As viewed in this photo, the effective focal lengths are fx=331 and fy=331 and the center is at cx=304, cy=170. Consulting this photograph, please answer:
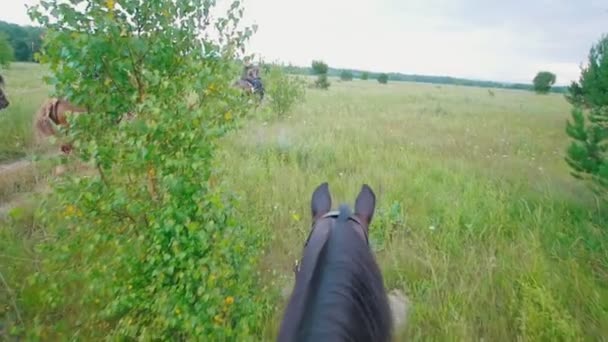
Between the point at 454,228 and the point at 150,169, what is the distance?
2899mm

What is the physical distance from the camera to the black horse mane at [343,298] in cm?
107

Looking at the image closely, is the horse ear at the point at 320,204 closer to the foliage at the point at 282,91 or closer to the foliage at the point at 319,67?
the foliage at the point at 282,91

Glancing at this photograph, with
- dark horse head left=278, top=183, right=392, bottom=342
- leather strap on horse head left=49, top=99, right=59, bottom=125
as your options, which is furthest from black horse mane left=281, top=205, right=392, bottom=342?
leather strap on horse head left=49, top=99, right=59, bottom=125

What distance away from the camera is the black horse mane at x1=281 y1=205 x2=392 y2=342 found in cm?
107

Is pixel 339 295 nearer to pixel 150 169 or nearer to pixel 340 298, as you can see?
pixel 340 298

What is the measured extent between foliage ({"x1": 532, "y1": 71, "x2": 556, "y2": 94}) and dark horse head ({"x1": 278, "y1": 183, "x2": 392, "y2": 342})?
5770 cm

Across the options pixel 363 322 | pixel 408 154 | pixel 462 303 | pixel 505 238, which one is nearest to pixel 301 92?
pixel 408 154

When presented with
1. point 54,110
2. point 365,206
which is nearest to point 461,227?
point 365,206

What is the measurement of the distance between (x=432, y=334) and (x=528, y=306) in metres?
0.67

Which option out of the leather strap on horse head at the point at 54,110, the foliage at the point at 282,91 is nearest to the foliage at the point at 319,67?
the foliage at the point at 282,91

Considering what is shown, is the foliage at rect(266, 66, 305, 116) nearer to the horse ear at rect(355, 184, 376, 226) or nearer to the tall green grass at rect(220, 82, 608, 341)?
the tall green grass at rect(220, 82, 608, 341)

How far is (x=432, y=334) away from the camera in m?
2.19

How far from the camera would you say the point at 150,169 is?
1.76 metres

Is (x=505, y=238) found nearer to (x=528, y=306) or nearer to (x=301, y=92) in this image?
(x=528, y=306)
